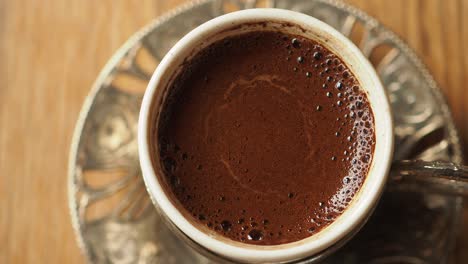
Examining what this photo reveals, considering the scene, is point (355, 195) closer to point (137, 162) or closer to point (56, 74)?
point (137, 162)

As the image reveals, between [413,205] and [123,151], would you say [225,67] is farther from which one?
[413,205]

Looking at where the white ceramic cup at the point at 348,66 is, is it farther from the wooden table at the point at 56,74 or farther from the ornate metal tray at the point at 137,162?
the wooden table at the point at 56,74

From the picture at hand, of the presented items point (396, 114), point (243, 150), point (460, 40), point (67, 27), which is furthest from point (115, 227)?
point (460, 40)

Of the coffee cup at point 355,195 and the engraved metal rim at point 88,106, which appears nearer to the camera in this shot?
the coffee cup at point 355,195

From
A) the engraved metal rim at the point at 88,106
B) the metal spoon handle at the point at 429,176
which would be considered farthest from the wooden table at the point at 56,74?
the metal spoon handle at the point at 429,176

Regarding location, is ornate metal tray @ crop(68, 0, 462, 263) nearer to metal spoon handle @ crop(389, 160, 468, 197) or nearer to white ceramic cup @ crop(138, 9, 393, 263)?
metal spoon handle @ crop(389, 160, 468, 197)

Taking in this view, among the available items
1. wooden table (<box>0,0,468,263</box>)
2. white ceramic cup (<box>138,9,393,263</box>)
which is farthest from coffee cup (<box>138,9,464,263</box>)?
wooden table (<box>0,0,468,263</box>)

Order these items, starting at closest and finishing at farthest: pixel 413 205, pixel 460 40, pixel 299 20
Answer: pixel 299 20 → pixel 413 205 → pixel 460 40
